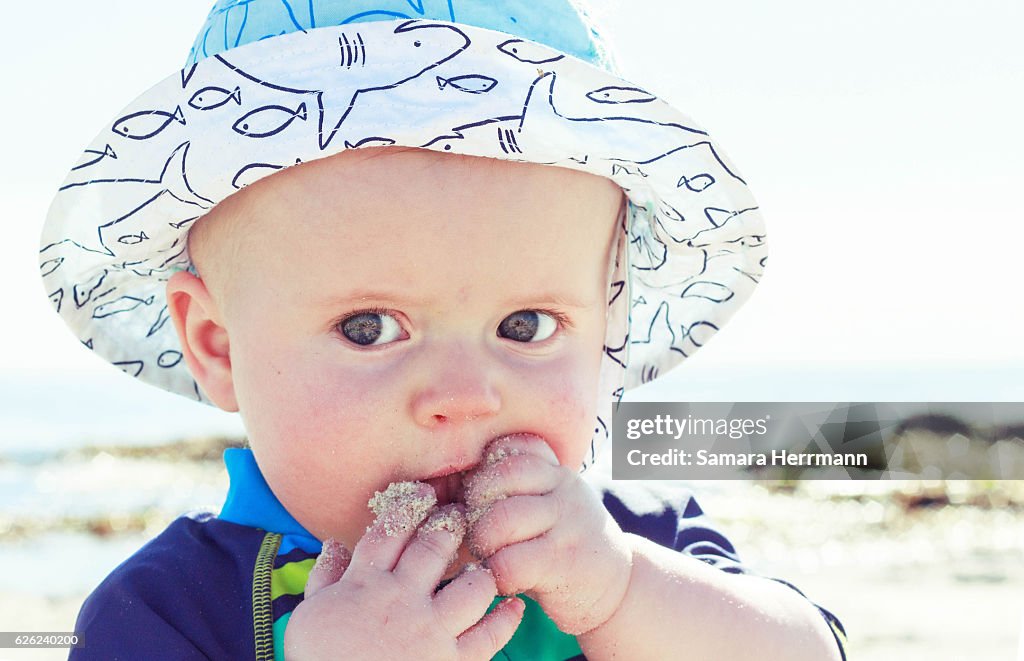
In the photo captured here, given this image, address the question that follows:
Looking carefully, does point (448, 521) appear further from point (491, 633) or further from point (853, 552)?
point (853, 552)

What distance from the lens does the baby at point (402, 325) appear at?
190 centimetres

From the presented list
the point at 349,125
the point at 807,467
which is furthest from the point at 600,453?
the point at 807,467

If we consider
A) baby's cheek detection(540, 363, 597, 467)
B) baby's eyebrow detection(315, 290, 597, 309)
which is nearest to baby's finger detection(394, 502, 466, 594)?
baby's cheek detection(540, 363, 597, 467)

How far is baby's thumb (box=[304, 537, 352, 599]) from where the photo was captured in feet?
6.29

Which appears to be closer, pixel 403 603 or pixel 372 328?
pixel 403 603

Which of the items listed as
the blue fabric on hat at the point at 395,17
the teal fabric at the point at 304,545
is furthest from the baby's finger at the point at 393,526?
the blue fabric on hat at the point at 395,17

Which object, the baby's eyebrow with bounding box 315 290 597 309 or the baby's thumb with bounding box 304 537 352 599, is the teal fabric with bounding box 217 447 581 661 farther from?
the baby's eyebrow with bounding box 315 290 597 309

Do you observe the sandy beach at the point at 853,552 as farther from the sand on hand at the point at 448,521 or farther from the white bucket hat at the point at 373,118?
the sand on hand at the point at 448,521

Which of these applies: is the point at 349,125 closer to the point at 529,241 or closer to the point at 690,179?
the point at 529,241

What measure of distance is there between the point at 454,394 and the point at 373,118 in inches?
21.0

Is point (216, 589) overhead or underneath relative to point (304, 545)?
underneath

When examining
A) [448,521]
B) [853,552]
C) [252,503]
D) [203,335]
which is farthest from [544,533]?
[853,552]

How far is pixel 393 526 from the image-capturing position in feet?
6.15

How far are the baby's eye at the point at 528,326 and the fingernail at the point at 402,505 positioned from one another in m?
0.35
